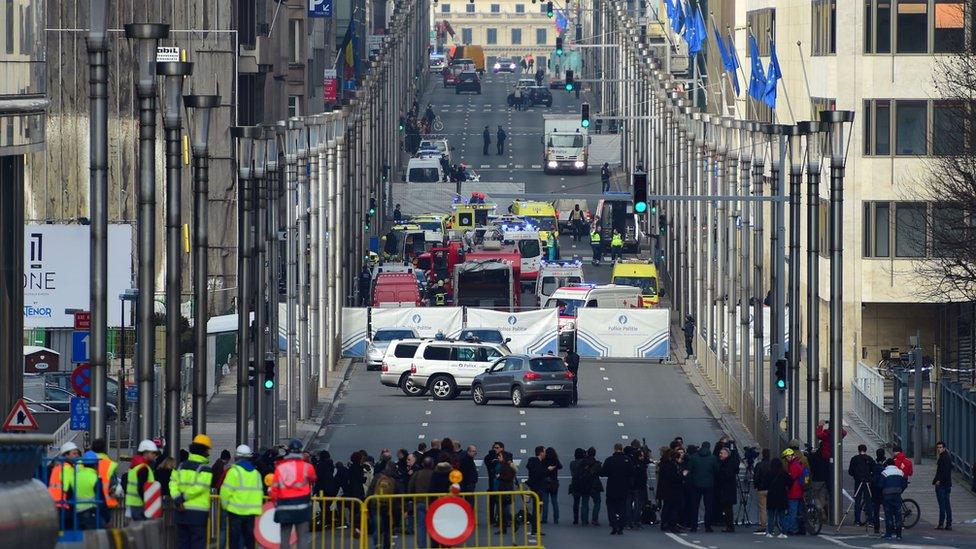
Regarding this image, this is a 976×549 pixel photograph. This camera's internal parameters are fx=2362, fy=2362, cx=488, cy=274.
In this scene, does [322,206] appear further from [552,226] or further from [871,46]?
[552,226]

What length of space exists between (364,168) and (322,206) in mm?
29034

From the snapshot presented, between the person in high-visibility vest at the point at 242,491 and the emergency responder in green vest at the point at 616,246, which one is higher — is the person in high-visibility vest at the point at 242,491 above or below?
above

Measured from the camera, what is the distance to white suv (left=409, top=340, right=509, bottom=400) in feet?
201

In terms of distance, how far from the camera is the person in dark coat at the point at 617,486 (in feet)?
118

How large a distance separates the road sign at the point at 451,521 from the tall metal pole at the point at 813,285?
1715cm

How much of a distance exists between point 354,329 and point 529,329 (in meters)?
5.47

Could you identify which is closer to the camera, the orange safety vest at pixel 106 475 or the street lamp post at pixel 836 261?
the orange safety vest at pixel 106 475

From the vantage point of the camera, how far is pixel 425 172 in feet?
403

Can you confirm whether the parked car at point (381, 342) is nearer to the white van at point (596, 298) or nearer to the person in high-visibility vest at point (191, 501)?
the white van at point (596, 298)

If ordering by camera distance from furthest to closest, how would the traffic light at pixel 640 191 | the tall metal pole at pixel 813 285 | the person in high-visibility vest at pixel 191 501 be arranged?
the traffic light at pixel 640 191 < the tall metal pole at pixel 813 285 < the person in high-visibility vest at pixel 191 501

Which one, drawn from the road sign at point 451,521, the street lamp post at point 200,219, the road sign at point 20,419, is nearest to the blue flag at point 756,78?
the street lamp post at point 200,219

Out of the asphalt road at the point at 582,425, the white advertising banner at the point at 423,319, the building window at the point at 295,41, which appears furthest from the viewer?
the building window at the point at 295,41

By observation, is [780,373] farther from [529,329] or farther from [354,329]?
[354,329]

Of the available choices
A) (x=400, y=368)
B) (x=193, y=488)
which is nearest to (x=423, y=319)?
(x=400, y=368)
